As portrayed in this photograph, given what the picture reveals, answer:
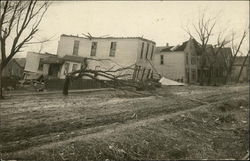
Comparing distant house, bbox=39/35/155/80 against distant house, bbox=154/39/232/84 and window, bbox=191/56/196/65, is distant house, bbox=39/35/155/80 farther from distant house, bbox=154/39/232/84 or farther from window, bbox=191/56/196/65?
window, bbox=191/56/196/65

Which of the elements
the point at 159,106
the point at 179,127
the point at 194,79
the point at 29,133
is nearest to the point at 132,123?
the point at 179,127

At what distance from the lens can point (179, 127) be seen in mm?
13414

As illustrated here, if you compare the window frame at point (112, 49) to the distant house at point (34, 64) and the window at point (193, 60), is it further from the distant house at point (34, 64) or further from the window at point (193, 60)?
the window at point (193, 60)

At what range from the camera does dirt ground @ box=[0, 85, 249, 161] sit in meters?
9.37

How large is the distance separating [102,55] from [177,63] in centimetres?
1428

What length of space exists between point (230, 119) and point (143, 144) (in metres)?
7.10

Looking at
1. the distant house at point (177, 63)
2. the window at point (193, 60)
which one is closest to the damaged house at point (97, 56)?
the distant house at point (177, 63)

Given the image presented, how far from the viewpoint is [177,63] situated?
4547cm

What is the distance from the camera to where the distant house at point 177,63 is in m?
45.3

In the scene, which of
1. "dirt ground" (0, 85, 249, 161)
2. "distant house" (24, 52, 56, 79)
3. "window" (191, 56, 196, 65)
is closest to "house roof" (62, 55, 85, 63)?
"distant house" (24, 52, 56, 79)

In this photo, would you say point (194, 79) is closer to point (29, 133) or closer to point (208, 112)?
point (208, 112)

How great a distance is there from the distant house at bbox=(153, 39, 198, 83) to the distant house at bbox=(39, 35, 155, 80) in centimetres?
833

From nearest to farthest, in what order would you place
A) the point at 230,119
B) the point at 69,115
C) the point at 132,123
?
1. the point at 132,123
2. the point at 69,115
3. the point at 230,119

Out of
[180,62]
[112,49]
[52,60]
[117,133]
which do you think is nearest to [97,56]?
[112,49]
